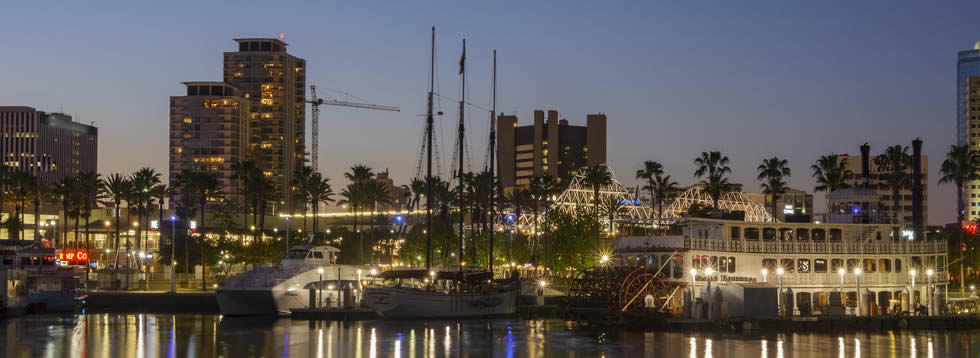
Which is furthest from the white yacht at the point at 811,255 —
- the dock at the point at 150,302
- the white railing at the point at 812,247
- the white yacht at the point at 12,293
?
the white yacht at the point at 12,293

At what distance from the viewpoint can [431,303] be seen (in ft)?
238

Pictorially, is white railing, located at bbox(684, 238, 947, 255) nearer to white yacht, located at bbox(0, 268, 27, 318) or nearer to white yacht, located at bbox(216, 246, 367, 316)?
white yacht, located at bbox(216, 246, 367, 316)

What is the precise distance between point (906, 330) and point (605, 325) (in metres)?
17.2

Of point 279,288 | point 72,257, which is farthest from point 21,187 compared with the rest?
point 279,288

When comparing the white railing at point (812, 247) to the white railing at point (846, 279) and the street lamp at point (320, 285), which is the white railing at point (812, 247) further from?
the street lamp at point (320, 285)

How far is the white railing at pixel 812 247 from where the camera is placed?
6756 centimetres

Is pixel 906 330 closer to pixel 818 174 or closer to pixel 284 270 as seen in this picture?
pixel 284 270

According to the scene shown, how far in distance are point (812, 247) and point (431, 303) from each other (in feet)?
80.7

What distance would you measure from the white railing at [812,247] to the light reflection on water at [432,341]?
8.39 metres

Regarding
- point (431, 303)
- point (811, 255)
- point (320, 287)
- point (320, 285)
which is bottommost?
point (431, 303)

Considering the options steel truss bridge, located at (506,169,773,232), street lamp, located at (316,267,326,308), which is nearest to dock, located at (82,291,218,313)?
street lamp, located at (316,267,326,308)

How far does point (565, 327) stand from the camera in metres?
67.4

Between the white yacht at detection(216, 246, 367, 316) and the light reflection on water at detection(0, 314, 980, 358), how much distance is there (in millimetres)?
5691

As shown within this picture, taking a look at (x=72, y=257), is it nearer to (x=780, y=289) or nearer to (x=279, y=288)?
(x=279, y=288)
